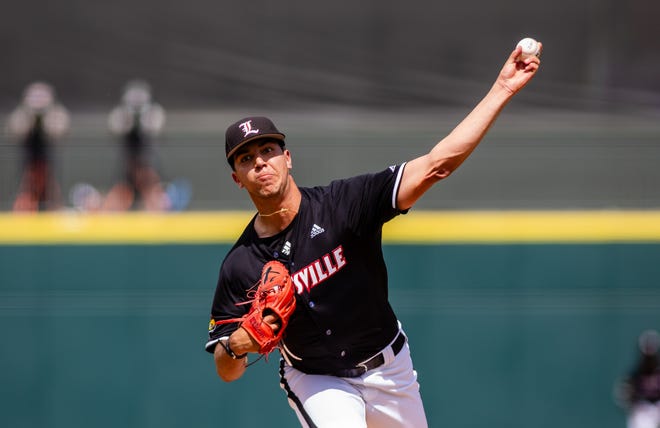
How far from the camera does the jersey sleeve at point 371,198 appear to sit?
406 centimetres

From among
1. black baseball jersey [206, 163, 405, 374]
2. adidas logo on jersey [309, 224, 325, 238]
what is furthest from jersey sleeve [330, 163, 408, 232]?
adidas logo on jersey [309, 224, 325, 238]

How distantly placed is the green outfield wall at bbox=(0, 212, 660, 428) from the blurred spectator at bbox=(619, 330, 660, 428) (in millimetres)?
115

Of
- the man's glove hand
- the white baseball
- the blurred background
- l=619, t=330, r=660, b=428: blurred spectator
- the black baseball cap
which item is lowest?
l=619, t=330, r=660, b=428: blurred spectator

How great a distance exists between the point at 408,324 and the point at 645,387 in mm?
2409

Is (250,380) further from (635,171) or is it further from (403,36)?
(403,36)

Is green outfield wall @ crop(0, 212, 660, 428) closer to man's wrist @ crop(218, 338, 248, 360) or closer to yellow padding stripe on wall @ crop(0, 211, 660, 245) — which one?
yellow padding stripe on wall @ crop(0, 211, 660, 245)

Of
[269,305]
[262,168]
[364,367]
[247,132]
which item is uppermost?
[247,132]

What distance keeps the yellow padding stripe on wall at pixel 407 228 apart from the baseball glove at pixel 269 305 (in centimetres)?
564

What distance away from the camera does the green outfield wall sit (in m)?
9.56

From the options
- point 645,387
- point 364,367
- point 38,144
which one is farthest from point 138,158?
point 364,367

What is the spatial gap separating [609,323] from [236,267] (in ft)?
20.7

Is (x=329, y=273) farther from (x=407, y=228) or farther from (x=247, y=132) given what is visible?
(x=407, y=228)

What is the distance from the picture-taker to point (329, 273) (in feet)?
13.8

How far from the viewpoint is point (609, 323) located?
378 inches
